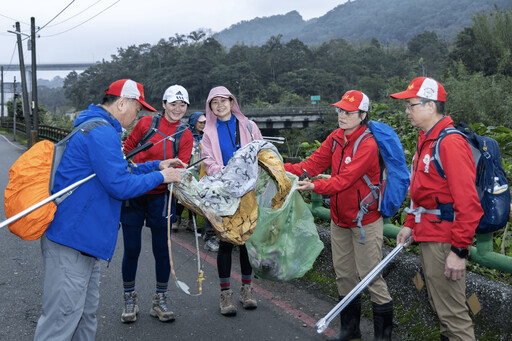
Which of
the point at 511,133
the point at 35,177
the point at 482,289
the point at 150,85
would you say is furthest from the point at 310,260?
the point at 150,85

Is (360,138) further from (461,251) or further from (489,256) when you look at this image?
(489,256)

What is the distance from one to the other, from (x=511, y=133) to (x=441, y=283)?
331 cm

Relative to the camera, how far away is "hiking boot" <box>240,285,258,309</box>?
14.4 ft

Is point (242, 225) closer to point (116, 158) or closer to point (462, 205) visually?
point (116, 158)

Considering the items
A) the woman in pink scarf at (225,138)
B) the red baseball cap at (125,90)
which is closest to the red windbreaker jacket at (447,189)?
the woman in pink scarf at (225,138)

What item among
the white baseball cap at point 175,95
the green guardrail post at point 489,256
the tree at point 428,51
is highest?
the tree at point 428,51

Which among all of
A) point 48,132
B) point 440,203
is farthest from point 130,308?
point 48,132

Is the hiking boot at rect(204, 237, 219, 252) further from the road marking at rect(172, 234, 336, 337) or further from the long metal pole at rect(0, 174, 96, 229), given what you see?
the long metal pole at rect(0, 174, 96, 229)

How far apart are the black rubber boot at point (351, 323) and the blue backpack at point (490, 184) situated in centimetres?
132

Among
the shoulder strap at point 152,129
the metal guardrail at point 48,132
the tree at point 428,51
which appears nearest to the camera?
the shoulder strap at point 152,129

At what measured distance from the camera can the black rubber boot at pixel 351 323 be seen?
3750 millimetres

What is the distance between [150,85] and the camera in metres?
105

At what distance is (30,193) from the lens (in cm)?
274

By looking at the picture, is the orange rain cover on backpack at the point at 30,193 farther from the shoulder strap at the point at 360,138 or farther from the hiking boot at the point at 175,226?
the hiking boot at the point at 175,226
